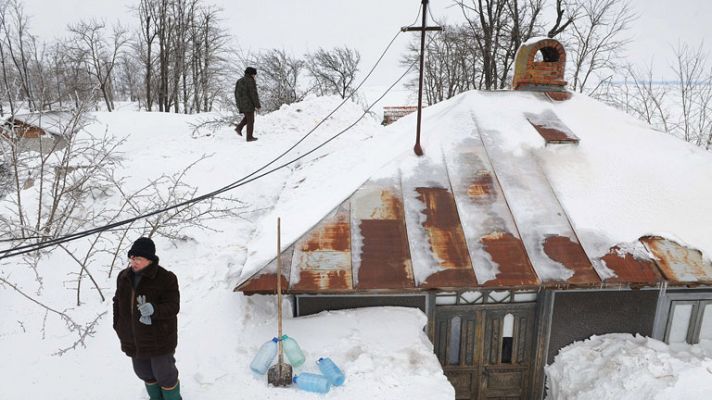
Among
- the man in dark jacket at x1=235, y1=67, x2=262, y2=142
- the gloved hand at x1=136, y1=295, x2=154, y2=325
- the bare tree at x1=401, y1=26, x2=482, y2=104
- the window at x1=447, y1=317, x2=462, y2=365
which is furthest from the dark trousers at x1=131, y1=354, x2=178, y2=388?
the bare tree at x1=401, y1=26, x2=482, y2=104

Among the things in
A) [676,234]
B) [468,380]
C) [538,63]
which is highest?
[538,63]

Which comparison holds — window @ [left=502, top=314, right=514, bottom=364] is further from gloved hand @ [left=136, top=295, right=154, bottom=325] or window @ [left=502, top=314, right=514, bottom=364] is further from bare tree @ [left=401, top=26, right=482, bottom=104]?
bare tree @ [left=401, top=26, right=482, bottom=104]

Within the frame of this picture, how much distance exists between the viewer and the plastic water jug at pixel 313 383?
162 inches

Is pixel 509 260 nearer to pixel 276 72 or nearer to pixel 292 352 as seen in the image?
pixel 292 352

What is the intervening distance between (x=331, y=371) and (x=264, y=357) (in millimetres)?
732

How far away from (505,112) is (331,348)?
515 cm

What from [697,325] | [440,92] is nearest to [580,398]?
[697,325]

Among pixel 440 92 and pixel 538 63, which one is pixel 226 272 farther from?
pixel 440 92

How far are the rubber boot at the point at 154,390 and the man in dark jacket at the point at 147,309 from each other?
0.22 metres

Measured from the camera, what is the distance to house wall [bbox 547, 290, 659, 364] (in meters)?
5.60

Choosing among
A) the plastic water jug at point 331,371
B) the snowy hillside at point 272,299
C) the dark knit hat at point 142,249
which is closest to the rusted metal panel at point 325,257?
the snowy hillside at point 272,299

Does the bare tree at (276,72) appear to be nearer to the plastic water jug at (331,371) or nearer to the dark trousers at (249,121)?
the dark trousers at (249,121)

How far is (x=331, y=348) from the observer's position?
15.4 ft

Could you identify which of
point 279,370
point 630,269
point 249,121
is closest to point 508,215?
point 630,269
